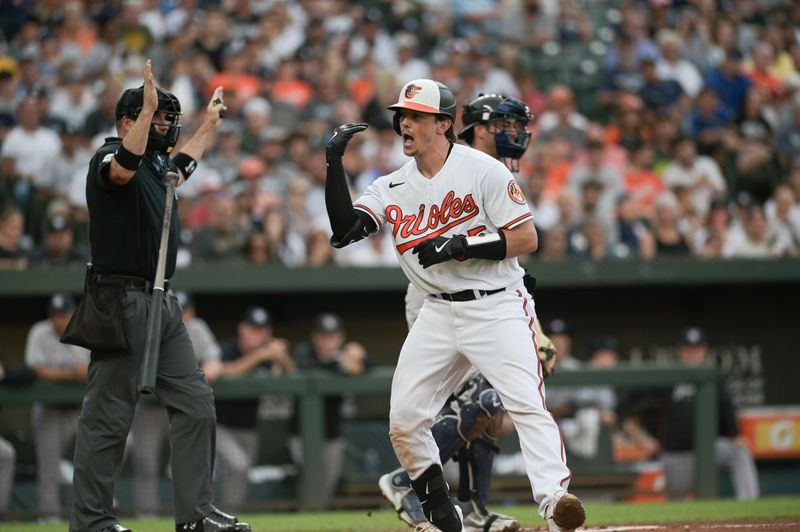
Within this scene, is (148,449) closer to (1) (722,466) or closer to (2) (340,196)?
(2) (340,196)

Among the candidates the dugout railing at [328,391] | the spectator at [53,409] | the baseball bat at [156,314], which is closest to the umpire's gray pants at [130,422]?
the baseball bat at [156,314]

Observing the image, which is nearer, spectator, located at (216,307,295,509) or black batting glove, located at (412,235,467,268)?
black batting glove, located at (412,235,467,268)

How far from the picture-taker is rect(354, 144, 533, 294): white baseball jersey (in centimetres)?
480

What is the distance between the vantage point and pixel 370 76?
474 inches

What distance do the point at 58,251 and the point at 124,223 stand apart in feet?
14.1

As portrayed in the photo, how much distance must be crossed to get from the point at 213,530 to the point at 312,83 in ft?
24.2

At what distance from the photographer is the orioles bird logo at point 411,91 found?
4.88 m

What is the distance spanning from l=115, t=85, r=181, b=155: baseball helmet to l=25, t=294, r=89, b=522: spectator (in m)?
3.19

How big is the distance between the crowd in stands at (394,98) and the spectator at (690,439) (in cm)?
116

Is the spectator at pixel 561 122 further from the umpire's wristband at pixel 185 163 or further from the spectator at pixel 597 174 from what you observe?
the umpire's wristband at pixel 185 163

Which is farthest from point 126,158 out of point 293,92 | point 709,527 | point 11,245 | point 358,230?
point 293,92

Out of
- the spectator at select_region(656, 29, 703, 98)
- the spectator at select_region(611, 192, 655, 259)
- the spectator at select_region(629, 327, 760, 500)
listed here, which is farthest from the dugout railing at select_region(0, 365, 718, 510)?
the spectator at select_region(656, 29, 703, 98)

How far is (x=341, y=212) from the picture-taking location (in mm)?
4867

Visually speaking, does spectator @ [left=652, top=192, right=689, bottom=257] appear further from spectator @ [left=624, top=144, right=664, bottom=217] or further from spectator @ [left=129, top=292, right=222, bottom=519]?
spectator @ [left=129, top=292, right=222, bottom=519]
